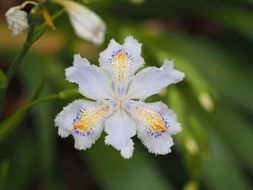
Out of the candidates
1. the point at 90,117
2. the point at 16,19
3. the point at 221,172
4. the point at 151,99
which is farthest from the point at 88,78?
the point at 221,172

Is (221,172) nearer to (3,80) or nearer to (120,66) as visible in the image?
(120,66)

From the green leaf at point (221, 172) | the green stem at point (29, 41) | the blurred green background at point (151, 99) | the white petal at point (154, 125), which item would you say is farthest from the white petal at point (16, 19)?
the green leaf at point (221, 172)

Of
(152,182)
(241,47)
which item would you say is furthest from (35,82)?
(241,47)

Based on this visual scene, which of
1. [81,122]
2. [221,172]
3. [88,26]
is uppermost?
[88,26]

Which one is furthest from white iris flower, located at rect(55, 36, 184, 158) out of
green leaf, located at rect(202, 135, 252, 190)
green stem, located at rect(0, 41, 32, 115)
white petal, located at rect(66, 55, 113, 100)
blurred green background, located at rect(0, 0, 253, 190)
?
green leaf, located at rect(202, 135, 252, 190)

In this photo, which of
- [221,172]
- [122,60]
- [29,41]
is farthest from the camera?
[221,172]

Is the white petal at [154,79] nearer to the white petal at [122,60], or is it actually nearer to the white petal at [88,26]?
the white petal at [122,60]

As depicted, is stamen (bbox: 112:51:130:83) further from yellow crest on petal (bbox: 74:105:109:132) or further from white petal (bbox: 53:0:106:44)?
white petal (bbox: 53:0:106:44)
